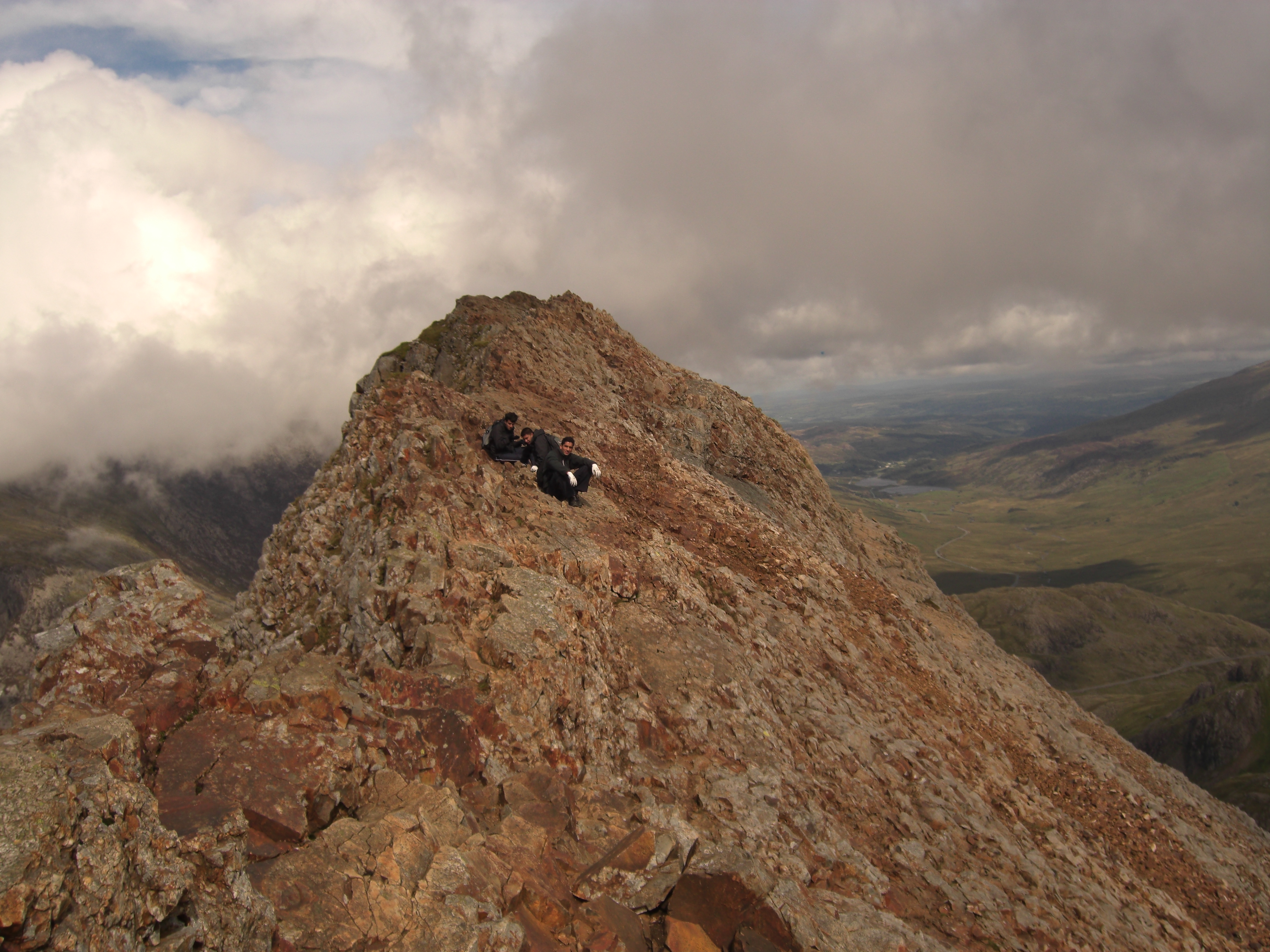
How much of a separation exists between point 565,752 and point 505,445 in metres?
14.1

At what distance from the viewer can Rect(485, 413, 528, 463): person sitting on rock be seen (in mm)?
26922

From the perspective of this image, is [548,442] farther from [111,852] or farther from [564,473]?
[111,852]

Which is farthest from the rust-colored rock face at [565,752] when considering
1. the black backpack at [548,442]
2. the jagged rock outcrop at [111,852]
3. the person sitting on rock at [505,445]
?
the black backpack at [548,442]

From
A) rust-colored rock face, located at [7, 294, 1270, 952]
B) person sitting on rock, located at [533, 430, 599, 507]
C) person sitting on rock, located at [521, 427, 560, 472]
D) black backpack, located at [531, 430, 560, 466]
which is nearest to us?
rust-colored rock face, located at [7, 294, 1270, 952]

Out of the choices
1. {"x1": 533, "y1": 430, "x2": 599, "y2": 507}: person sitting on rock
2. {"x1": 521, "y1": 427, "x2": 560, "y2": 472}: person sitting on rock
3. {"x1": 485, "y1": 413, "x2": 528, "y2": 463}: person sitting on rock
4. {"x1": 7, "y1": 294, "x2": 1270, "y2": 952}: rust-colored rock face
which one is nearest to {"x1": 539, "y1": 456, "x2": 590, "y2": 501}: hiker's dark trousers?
{"x1": 533, "y1": 430, "x2": 599, "y2": 507}: person sitting on rock

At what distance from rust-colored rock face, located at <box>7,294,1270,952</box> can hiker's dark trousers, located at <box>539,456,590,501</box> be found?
903 millimetres

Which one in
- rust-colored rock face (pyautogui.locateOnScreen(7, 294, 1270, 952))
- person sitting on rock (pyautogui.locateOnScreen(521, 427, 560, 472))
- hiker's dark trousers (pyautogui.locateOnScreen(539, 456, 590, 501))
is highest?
person sitting on rock (pyautogui.locateOnScreen(521, 427, 560, 472))

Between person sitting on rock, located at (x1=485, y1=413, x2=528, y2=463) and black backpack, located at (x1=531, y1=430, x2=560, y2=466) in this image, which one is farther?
black backpack, located at (x1=531, y1=430, x2=560, y2=466)

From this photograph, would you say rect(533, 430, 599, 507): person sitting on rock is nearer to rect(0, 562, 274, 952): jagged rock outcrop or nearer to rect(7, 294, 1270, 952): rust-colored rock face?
rect(7, 294, 1270, 952): rust-colored rock face

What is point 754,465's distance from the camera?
163 feet

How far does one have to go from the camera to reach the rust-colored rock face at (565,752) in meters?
11.5

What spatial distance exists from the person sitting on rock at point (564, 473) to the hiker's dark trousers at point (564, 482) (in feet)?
0.05

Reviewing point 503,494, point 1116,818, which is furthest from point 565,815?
point 1116,818

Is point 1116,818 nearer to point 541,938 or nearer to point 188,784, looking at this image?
point 541,938
